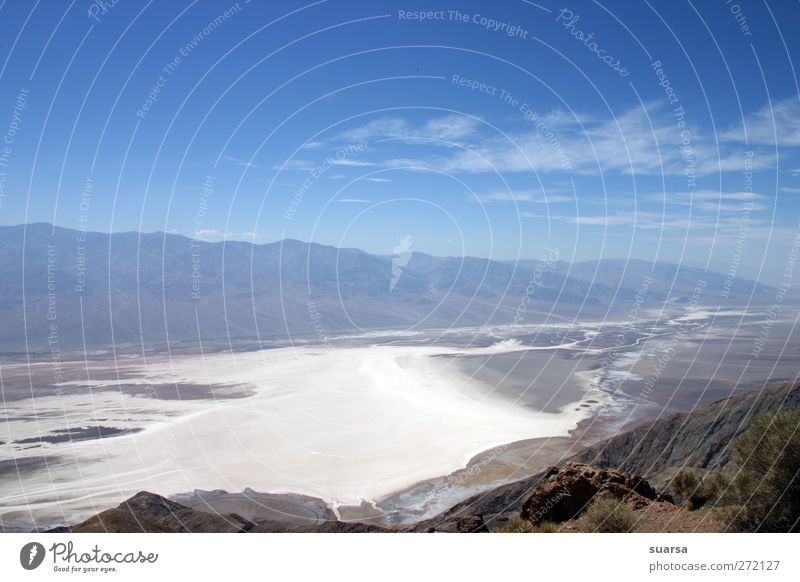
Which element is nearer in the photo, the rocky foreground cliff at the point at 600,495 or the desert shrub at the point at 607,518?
the desert shrub at the point at 607,518

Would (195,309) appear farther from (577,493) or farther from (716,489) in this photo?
(716,489)

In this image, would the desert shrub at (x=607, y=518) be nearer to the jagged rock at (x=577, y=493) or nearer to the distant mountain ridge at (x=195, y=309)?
the jagged rock at (x=577, y=493)

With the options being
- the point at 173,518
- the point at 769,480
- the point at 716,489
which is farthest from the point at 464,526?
the point at 173,518

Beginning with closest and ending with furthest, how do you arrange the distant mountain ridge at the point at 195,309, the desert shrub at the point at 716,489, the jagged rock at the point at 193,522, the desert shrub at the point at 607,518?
1. the desert shrub at the point at 607,518
2. the desert shrub at the point at 716,489
3. the jagged rock at the point at 193,522
4. the distant mountain ridge at the point at 195,309

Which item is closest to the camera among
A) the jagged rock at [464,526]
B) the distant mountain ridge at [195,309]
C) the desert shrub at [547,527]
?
the desert shrub at [547,527]

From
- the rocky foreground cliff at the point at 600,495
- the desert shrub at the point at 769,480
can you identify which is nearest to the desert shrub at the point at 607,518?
the rocky foreground cliff at the point at 600,495

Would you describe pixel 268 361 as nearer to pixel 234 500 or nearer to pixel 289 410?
pixel 289 410

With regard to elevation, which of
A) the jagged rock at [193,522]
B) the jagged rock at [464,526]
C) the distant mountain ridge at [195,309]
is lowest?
the jagged rock at [193,522]
